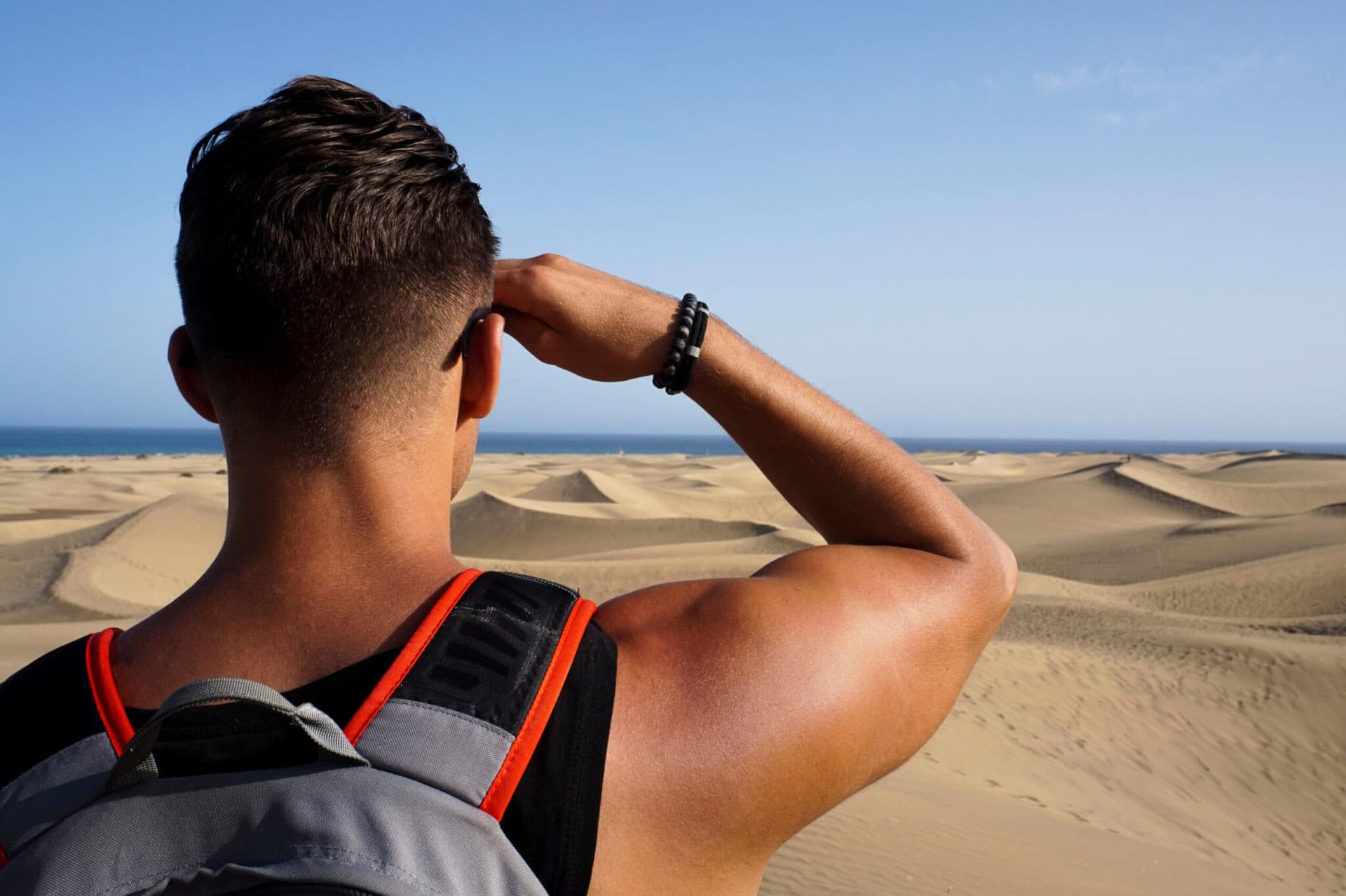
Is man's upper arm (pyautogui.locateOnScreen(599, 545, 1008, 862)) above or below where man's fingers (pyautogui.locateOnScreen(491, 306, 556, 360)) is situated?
below

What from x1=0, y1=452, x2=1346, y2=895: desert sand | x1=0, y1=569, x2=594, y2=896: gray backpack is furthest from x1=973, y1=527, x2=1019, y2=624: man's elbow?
x1=0, y1=452, x2=1346, y2=895: desert sand

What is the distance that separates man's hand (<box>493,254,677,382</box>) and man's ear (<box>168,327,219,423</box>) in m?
0.46

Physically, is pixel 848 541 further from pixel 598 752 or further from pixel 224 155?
pixel 224 155

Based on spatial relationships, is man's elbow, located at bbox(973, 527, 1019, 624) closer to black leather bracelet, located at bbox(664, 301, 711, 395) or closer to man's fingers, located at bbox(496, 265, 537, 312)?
black leather bracelet, located at bbox(664, 301, 711, 395)

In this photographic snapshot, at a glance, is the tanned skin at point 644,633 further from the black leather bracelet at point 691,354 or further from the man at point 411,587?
the black leather bracelet at point 691,354

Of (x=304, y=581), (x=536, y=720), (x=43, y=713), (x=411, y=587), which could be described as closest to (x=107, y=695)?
(x=43, y=713)

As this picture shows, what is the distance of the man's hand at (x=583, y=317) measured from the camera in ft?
5.15

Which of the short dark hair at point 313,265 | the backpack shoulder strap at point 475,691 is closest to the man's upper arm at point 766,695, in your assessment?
the backpack shoulder strap at point 475,691

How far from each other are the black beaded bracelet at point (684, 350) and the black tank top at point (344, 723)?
679 millimetres

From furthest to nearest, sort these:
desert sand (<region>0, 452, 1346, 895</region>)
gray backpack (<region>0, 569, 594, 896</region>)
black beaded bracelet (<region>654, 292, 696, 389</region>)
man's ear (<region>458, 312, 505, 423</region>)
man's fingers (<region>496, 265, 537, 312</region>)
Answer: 1. desert sand (<region>0, 452, 1346, 895</region>)
2. black beaded bracelet (<region>654, 292, 696, 389</region>)
3. man's fingers (<region>496, 265, 537, 312</region>)
4. man's ear (<region>458, 312, 505, 423</region>)
5. gray backpack (<region>0, 569, 594, 896</region>)

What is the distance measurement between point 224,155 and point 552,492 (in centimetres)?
2893

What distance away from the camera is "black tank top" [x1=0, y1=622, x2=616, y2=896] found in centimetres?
102

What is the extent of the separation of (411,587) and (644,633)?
301 millimetres

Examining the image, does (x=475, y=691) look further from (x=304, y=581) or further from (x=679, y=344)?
(x=679, y=344)
